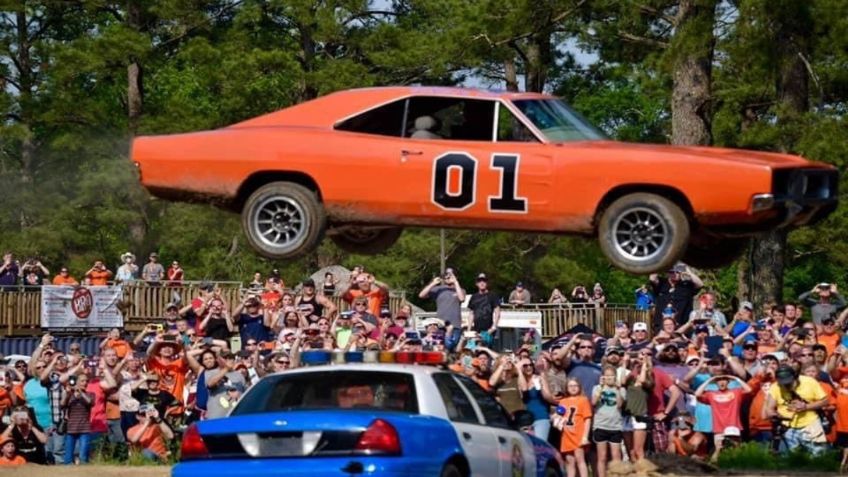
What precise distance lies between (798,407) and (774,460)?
1.99ft

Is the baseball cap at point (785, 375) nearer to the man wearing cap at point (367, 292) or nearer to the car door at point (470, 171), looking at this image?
the car door at point (470, 171)

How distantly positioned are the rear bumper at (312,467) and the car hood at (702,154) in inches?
144

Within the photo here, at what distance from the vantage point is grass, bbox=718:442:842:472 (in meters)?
18.8

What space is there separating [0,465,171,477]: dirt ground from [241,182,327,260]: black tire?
124 inches

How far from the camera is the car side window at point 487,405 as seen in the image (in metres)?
13.6

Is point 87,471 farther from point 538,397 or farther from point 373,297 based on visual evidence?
point 373,297

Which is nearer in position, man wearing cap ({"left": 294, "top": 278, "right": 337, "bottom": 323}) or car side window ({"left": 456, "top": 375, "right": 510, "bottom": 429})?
car side window ({"left": 456, "top": 375, "right": 510, "bottom": 429})

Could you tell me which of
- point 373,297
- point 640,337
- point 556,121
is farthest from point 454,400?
point 373,297

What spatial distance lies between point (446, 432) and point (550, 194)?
288 centimetres

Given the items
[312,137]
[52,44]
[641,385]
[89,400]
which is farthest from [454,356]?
[52,44]

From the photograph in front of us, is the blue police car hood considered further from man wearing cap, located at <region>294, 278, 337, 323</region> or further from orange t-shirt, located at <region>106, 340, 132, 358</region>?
man wearing cap, located at <region>294, 278, 337, 323</region>

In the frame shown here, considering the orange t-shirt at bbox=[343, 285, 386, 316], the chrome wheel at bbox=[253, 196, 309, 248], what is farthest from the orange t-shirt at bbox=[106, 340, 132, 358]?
the chrome wheel at bbox=[253, 196, 309, 248]

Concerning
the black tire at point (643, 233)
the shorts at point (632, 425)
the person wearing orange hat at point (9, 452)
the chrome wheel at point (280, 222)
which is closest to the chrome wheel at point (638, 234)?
the black tire at point (643, 233)

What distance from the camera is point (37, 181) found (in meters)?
48.8
